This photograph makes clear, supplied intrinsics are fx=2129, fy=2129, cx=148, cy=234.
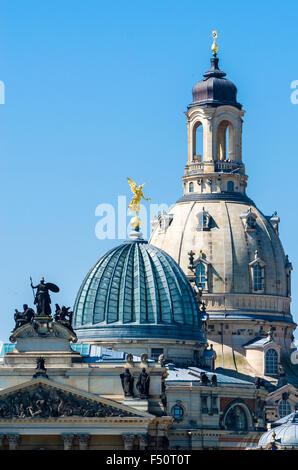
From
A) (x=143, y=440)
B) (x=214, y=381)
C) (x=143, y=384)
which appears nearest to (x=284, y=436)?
(x=143, y=440)

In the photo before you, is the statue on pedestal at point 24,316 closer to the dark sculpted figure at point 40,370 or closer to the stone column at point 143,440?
the dark sculpted figure at point 40,370

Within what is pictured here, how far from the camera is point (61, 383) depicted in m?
150

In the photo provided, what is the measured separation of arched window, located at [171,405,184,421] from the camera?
175 metres

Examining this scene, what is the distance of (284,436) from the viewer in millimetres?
148875

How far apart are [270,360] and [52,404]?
51.4 m

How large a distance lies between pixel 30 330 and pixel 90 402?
7.98 meters

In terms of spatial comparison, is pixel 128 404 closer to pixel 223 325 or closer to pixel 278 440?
pixel 278 440

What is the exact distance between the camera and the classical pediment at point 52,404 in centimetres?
14912

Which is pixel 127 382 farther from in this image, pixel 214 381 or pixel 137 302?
pixel 137 302

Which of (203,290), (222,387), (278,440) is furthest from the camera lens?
(203,290)

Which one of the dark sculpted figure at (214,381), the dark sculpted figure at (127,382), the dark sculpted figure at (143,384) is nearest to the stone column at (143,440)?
the dark sculpted figure at (143,384)

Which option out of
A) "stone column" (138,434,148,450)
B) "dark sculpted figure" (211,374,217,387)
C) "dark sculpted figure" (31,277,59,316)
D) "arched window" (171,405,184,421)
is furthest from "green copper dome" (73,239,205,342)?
"stone column" (138,434,148,450)

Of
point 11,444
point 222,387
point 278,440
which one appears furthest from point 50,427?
point 222,387

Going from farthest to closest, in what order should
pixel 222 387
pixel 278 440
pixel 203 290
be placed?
pixel 203 290, pixel 222 387, pixel 278 440
